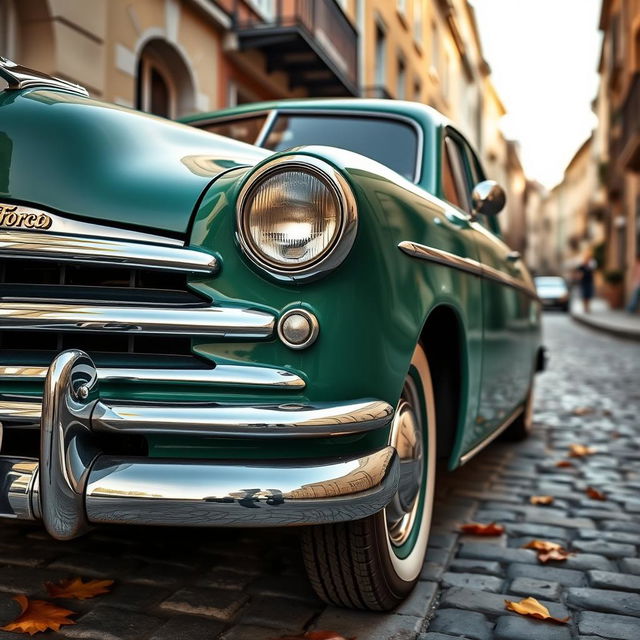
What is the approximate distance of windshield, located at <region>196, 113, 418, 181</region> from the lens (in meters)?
2.99

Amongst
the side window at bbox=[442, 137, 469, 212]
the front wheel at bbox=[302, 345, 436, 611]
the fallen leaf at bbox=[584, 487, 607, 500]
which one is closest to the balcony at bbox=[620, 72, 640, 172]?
the side window at bbox=[442, 137, 469, 212]

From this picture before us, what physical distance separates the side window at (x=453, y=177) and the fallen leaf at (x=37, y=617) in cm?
188

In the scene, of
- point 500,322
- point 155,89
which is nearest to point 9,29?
point 155,89

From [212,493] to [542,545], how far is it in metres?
1.52

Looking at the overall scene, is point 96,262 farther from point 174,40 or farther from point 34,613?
point 174,40

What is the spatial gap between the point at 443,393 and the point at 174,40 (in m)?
8.04

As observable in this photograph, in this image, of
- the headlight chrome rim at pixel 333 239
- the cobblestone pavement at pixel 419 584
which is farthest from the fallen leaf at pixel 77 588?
the headlight chrome rim at pixel 333 239

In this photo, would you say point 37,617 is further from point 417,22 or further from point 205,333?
point 417,22

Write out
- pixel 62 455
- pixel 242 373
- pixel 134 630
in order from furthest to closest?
1. pixel 134 630
2. pixel 242 373
3. pixel 62 455

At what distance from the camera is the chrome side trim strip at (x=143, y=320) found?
5.68ft

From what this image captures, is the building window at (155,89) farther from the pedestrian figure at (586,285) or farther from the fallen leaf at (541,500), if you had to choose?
the pedestrian figure at (586,285)

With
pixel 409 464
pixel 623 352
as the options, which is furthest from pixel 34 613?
pixel 623 352

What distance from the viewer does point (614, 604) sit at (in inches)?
86.3

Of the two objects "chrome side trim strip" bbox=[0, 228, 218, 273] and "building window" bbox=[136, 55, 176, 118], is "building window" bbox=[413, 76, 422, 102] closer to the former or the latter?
"building window" bbox=[136, 55, 176, 118]
